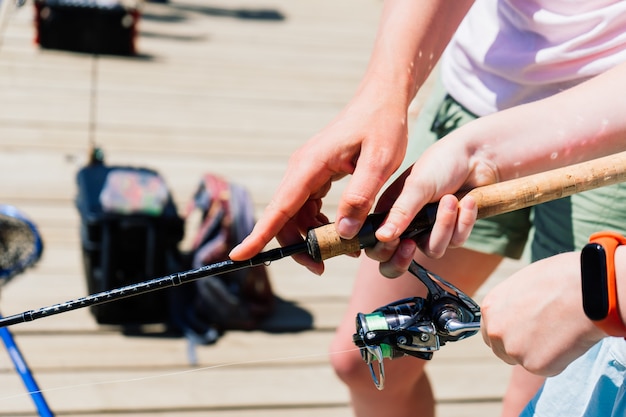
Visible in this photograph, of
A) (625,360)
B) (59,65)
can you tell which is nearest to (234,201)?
(625,360)

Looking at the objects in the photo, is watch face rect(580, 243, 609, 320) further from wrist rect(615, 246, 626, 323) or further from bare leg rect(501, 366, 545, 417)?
bare leg rect(501, 366, 545, 417)

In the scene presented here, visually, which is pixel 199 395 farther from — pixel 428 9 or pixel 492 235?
pixel 428 9

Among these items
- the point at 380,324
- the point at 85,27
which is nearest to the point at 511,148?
the point at 380,324

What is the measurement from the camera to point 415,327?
1134 mm

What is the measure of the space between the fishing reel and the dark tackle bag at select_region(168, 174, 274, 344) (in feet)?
4.80

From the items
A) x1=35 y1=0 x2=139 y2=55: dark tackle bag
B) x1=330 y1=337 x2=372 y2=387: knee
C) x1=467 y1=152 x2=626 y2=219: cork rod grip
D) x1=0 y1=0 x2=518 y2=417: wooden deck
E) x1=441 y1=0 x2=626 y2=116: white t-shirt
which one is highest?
x1=441 y1=0 x2=626 y2=116: white t-shirt

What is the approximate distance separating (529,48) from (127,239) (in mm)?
1546

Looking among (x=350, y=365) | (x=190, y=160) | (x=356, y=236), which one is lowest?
(x=190, y=160)

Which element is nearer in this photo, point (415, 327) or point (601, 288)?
point (601, 288)

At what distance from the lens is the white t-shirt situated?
1.31 meters

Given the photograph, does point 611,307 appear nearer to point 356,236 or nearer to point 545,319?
point 545,319

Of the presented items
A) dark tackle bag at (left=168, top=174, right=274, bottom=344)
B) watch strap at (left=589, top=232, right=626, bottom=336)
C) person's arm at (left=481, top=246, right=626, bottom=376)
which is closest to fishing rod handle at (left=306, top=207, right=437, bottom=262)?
person's arm at (left=481, top=246, right=626, bottom=376)

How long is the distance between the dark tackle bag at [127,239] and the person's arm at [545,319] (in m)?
1.76

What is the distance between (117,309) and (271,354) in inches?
18.9
